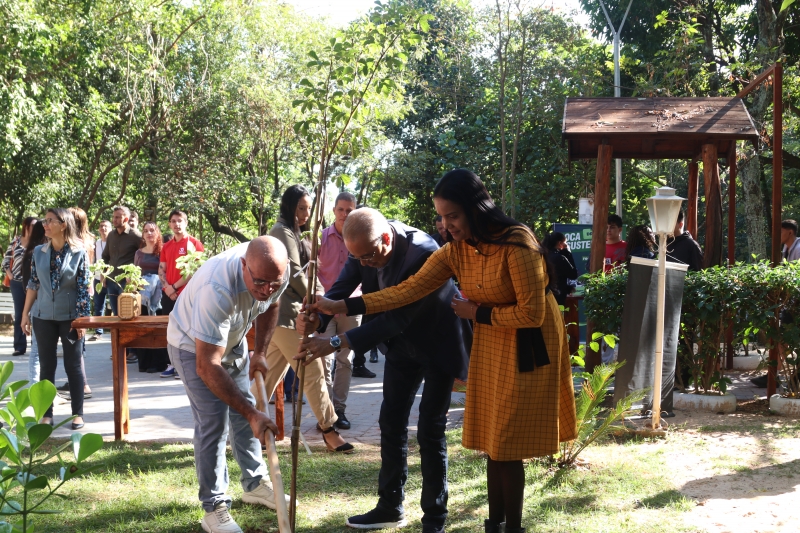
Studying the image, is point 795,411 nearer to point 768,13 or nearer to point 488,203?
point 488,203

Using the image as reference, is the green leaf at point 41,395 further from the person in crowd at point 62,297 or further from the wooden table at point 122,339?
the person in crowd at point 62,297

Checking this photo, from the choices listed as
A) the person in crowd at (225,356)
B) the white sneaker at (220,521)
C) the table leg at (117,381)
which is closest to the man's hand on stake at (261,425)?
the person in crowd at (225,356)

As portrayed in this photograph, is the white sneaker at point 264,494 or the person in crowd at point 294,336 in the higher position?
the person in crowd at point 294,336

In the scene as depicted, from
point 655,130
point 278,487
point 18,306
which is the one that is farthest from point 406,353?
point 18,306

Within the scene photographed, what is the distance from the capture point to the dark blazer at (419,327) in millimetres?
4109

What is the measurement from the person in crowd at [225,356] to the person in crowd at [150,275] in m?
6.08

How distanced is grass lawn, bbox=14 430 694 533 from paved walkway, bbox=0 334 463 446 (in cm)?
73

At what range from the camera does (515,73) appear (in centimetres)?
1828

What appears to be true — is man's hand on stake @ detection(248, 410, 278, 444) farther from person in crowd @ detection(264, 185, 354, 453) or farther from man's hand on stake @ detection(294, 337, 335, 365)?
person in crowd @ detection(264, 185, 354, 453)

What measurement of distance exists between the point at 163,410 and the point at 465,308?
5013mm

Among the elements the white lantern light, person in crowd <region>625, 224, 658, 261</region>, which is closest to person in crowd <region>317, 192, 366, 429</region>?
the white lantern light

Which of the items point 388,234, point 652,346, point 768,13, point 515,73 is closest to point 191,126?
point 515,73

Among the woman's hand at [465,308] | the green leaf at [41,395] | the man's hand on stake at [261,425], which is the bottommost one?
the man's hand on stake at [261,425]

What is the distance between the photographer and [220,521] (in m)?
4.16
